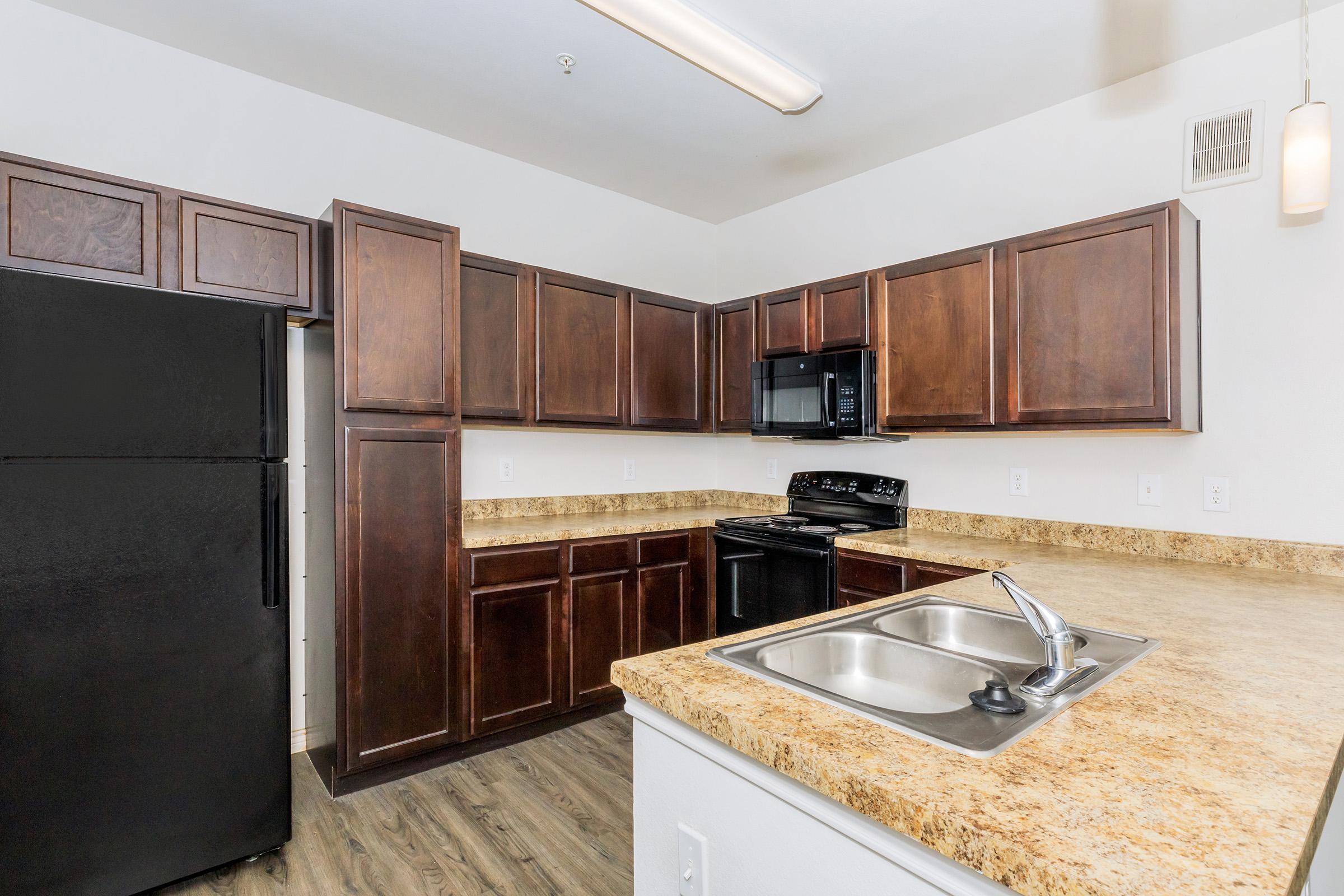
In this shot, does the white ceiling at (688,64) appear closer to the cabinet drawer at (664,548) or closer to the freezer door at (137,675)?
the freezer door at (137,675)

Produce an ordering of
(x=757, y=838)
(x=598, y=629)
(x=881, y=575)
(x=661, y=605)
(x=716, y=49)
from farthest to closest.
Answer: (x=661, y=605), (x=598, y=629), (x=881, y=575), (x=716, y=49), (x=757, y=838)

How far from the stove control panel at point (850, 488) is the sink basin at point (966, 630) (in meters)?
1.78

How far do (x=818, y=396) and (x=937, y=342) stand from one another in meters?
0.60

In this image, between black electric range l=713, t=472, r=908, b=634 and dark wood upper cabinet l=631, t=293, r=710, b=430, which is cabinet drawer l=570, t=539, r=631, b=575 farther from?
dark wood upper cabinet l=631, t=293, r=710, b=430

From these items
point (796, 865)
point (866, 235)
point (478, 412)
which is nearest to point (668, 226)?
point (866, 235)

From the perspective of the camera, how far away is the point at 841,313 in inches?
125

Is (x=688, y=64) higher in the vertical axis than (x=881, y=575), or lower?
higher

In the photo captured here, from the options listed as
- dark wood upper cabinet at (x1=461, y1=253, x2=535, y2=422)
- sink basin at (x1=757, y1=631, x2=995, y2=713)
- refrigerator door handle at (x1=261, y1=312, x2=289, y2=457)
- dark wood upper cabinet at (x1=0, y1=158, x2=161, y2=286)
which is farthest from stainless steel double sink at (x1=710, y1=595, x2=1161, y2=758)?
dark wood upper cabinet at (x1=0, y1=158, x2=161, y2=286)

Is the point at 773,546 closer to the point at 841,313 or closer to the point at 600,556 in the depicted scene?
the point at 600,556

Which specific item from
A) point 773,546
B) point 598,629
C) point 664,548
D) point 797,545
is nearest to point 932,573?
point 797,545

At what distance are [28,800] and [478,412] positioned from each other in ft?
5.85

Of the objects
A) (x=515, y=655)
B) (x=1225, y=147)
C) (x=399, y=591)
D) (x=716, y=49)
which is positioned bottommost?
(x=515, y=655)

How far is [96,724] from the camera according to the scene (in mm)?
1762

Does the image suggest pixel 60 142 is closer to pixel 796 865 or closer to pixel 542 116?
pixel 542 116
